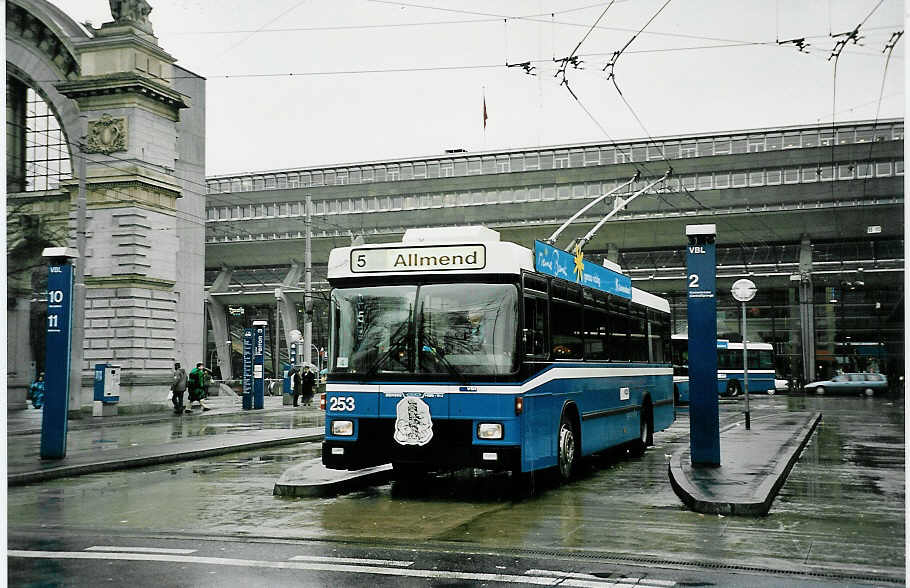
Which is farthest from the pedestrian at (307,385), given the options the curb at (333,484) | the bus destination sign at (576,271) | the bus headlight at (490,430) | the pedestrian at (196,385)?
the bus headlight at (490,430)

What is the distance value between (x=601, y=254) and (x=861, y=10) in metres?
49.6

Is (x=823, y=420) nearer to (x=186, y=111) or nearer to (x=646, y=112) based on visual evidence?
(x=646, y=112)

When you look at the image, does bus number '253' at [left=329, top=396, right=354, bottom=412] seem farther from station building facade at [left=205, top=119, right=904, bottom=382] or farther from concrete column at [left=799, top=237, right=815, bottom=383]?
concrete column at [left=799, top=237, right=815, bottom=383]

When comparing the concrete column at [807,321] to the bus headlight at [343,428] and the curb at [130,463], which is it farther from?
the bus headlight at [343,428]

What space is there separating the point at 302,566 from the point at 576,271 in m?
7.33

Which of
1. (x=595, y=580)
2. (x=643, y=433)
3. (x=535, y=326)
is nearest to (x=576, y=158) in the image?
(x=643, y=433)

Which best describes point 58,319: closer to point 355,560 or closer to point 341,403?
point 341,403

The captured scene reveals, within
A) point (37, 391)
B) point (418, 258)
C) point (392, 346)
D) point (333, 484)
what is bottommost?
point (333, 484)

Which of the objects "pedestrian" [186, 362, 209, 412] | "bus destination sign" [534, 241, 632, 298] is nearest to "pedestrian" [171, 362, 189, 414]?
"pedestrian" [186, 362, 209, 412]

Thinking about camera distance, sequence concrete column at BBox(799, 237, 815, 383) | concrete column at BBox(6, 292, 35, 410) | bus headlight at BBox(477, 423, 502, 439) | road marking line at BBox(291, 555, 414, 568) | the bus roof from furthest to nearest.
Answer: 1. concrete column at BBox(799, 237, 815, 383)
2. concrete column at BBox(6, 292, 35, 410)
3. the bus roof
4. bus headlight at BBox(477, 423, 502, 439)
5. road marking line at BBox(291, 555, 414, 568)

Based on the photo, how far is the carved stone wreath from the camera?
33625 millimetres

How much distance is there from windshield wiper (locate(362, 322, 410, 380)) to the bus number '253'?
0.35 m

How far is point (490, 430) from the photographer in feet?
37.2

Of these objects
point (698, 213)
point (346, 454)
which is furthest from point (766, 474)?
point (698, 213)
